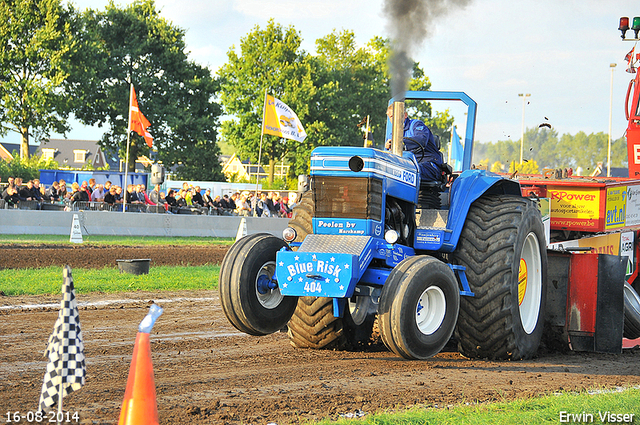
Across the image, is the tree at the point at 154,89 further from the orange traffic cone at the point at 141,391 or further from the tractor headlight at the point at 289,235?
the orange traffic cone at the point at 141,391

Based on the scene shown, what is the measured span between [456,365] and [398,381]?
1.03 m

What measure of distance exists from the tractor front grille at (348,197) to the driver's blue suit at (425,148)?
3.54 ft

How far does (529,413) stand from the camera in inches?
182

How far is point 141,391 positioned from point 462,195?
13.2ft

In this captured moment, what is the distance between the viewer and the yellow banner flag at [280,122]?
29641mm

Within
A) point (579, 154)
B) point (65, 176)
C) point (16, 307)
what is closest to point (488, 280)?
point (16, 307)

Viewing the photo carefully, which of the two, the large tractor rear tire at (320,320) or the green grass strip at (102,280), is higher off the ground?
the large tractor rear tire at (320,320)

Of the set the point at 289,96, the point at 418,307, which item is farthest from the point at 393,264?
the point at 289,96

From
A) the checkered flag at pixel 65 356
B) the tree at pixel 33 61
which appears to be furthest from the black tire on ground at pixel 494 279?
the tree at pixel 33 61

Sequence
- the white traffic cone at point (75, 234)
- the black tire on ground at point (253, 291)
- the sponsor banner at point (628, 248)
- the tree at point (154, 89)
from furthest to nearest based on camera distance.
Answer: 1. the tree at point (154, 89)
2. the white traffic cone at point (75, 234)
3. the sponsor banner at point (628, 248)
4. the black tire on ground at point (253, 291)

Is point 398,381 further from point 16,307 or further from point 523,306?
point 16,307

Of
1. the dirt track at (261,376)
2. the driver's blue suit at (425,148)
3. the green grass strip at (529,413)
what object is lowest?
the dirt track at (261,376)

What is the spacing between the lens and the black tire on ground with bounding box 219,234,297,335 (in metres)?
5.97

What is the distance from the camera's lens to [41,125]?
3959 centimetres
